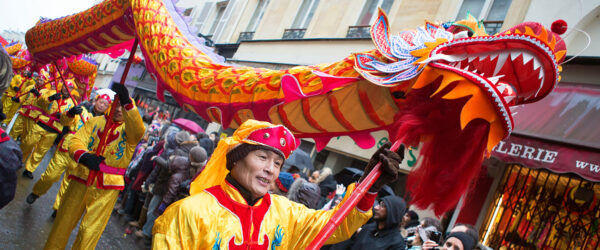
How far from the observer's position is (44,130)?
21.9 feet

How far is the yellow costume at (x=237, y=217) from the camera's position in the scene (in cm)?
181

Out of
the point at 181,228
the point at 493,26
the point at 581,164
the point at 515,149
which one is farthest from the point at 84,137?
the point at 493,26

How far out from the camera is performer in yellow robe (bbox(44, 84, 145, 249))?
356 centimetres

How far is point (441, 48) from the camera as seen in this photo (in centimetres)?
188

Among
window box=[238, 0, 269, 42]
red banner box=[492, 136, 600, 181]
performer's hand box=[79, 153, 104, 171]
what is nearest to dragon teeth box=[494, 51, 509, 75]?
performer's hand box=[79, 153, 104, 171]

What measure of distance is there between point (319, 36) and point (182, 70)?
8.37m

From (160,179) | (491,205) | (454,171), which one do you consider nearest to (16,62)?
(160,179)

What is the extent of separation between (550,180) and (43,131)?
8406mm

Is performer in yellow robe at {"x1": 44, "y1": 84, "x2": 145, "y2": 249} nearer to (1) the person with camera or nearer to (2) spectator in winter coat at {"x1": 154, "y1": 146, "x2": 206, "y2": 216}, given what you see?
(2) spectator in winter coat at {"x1": 154, "y1": 146, "x2": 206, "y2": 216}

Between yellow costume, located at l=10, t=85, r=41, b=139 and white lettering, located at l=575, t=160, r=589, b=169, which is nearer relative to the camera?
white lettering, located at l=575, t=160, r=589, b=169

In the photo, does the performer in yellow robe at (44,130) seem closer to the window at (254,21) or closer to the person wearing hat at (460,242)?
the person wearing hat at (460,242)

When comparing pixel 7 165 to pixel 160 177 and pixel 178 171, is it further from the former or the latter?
pixel 160 177

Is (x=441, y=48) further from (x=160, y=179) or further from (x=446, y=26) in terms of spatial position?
(x=160, y=179)

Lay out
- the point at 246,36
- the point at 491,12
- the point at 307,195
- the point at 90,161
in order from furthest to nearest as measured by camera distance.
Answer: the point at 246,36 → the point at 491,12 → the point at 307,195 → the point at 90,161
